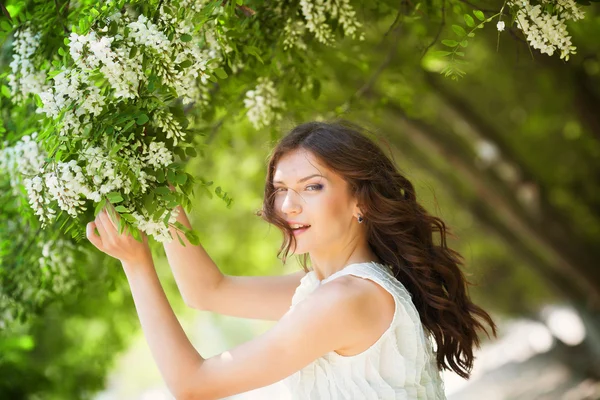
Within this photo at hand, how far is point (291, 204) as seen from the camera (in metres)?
2.87

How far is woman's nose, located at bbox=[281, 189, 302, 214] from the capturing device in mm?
2871

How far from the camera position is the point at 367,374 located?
2799mm

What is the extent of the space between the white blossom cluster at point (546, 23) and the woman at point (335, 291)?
694 millimetres

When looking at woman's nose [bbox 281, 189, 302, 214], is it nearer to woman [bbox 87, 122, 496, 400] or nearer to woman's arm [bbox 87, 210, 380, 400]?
woman [bbox 87, 122, 496, 400]

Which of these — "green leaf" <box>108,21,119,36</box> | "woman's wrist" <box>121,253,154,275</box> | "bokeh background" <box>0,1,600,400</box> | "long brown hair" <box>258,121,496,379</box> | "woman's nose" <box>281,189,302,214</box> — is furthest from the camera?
"bokeh background" <box>0,1,600,400</box>

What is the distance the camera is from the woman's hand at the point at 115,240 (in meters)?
2.59

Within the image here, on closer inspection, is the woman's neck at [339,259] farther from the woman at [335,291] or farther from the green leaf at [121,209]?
the green leaf at [121,209]

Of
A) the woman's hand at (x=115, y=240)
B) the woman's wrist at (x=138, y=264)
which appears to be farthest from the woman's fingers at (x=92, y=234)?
the woman's wrist at (x=138, y=264)

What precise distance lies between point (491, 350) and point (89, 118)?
50.6 feet

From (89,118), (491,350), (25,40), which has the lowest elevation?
(89,118)

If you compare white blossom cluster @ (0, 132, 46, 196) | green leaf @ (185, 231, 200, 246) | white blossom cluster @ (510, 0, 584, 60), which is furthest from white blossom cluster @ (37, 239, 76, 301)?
white blossom cluster @ (510, 0, 584, 60)

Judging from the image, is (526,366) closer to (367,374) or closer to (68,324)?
(68,324)

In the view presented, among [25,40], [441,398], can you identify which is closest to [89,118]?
[25,40]

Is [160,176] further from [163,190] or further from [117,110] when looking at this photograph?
[117,110]
